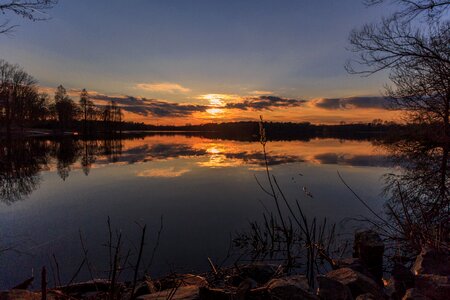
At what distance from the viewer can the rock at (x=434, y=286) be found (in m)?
3.66

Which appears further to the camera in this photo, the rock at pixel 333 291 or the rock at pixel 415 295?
the rock at pixel 333 291

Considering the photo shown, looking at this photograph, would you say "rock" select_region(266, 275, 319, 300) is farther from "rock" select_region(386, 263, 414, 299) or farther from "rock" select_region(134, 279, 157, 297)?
Result: "rock" select_region(134, 279, 157, 297)

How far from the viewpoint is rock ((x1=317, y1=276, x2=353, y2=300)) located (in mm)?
3982

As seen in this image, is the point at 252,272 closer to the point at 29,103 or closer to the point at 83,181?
the point at 83,181

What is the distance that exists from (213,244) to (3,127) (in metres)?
74.6

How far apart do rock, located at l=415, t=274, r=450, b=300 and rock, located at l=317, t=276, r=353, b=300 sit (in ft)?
2.83

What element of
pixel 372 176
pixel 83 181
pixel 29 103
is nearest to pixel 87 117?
pixel 29 103

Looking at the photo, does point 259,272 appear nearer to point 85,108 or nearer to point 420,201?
point 420,201

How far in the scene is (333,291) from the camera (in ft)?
13.2

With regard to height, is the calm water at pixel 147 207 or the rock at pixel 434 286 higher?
the rock at pixel 434 286

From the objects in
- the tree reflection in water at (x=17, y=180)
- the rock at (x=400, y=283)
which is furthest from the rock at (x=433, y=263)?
the tree reflection in water at (x=17, y=180)

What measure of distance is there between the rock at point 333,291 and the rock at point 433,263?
1208 millimetres

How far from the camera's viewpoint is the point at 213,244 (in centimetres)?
792

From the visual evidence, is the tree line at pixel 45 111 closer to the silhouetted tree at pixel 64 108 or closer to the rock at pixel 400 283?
the silhouetted tree at pixel 64 108
